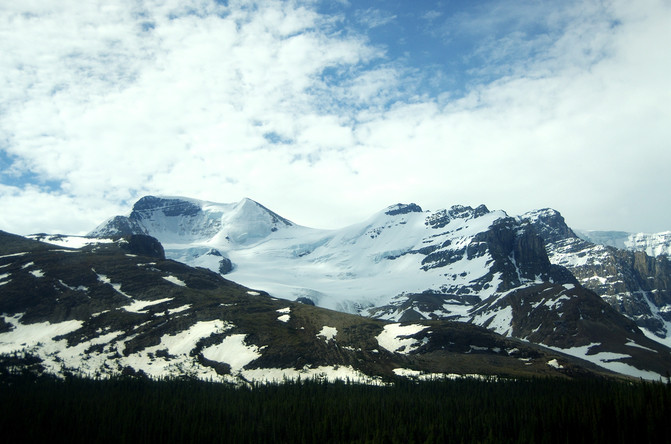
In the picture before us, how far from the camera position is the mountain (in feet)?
442

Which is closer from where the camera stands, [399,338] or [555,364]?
[555,364]

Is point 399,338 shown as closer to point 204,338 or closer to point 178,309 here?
point 204,338

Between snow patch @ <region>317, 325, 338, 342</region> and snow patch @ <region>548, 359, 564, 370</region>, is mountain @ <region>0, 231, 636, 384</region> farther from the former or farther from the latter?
snow patch @ <region>548, 359, 564, 370</region>

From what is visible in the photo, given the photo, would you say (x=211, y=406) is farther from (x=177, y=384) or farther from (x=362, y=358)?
(x=362, y=358)

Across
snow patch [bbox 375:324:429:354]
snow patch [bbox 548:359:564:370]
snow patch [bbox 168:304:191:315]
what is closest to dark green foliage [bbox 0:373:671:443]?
snow patch [bbox 548:359:564:370]

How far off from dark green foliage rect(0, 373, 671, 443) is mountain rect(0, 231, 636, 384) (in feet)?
91.1

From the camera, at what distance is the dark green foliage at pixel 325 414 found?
67438 millimetres

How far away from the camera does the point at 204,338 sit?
153 m

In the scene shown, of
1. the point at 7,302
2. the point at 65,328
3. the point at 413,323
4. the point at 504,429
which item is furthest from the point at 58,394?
the point at 413,323

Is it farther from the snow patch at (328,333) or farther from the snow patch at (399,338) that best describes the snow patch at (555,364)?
the snow patch at (328,333)

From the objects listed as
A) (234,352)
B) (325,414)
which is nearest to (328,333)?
(234,352)

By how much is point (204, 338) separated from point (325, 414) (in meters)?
80.6

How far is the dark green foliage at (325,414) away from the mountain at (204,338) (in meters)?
27.8

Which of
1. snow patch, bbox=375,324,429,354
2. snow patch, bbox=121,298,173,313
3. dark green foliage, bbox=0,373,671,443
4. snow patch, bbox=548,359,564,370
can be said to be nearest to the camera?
dark green foliage, bbox=0,373,671,443
